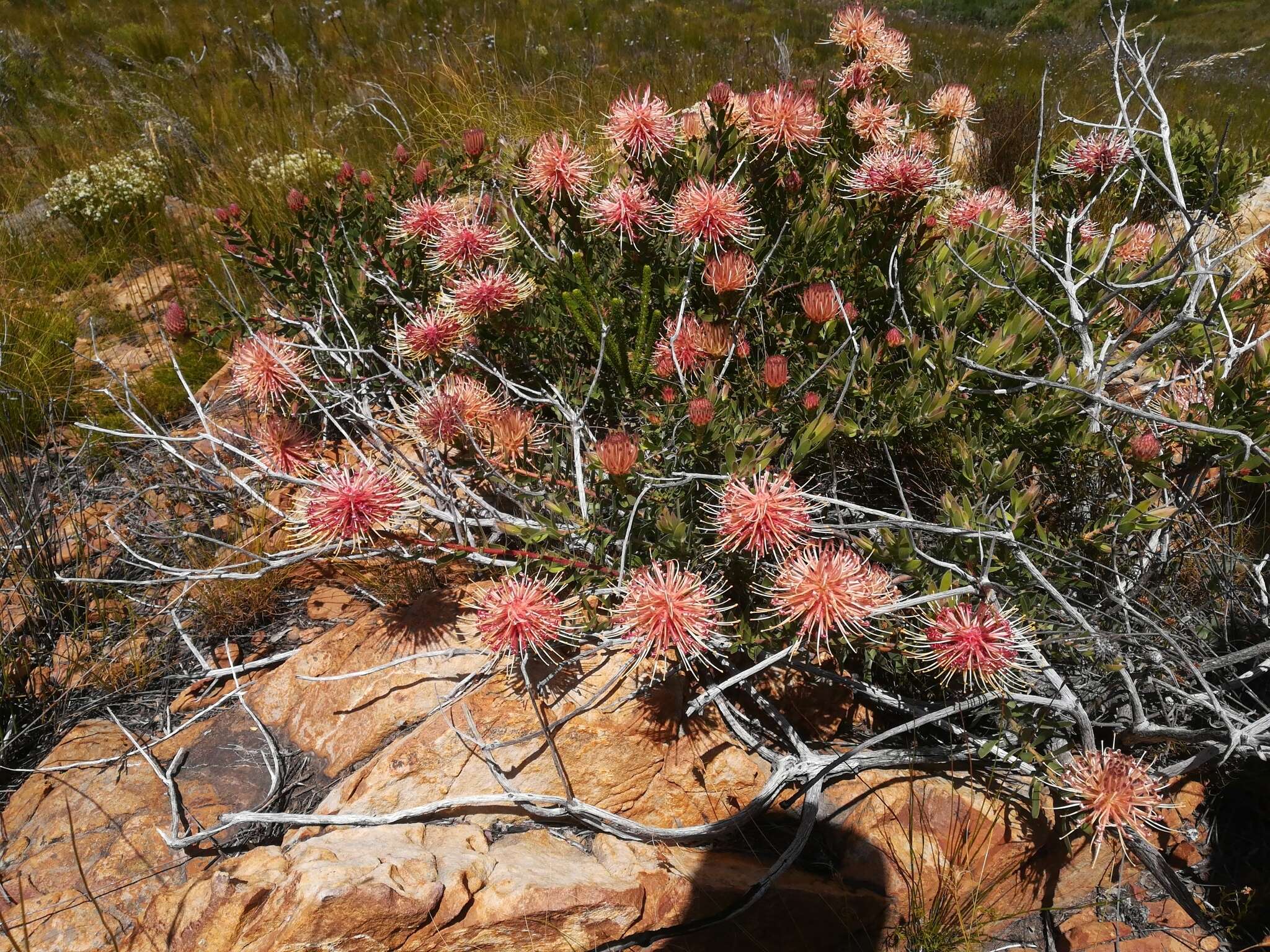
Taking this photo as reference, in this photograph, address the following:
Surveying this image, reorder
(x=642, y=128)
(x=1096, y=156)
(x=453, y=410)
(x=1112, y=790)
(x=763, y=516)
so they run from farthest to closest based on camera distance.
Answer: (x=1096, y=156)
(x=642, y=128)
(x=453, y=410)
(x=763, y=516)
(x=1112, y=790)

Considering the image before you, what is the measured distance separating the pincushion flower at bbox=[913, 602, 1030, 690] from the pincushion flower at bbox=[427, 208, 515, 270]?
6.28ft

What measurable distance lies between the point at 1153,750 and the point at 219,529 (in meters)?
3.82

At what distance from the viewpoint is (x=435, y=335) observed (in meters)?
2.61

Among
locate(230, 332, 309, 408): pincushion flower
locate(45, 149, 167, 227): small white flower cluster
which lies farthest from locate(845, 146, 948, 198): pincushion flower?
locate(45, 149, 167, 227): small white flower cluster

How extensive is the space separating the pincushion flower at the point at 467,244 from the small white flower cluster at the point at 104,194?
412 centimetres

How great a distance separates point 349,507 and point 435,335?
830 millimetres

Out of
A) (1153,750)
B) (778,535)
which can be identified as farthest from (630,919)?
(1153,750)

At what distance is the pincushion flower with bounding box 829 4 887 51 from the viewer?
3.07 m

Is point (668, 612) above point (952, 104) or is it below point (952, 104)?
below

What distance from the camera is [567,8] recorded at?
1227cm

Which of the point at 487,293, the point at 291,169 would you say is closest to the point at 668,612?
the point at 487,293

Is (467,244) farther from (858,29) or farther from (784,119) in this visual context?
(858,29)

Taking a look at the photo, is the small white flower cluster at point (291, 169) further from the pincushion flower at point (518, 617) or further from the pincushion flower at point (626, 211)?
the pincushion flower at point (518, 617)

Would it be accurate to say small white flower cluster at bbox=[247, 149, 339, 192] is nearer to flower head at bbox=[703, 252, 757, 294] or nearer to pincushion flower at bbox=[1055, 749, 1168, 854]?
flower head at bbox=[703, 252, 757, 294]
